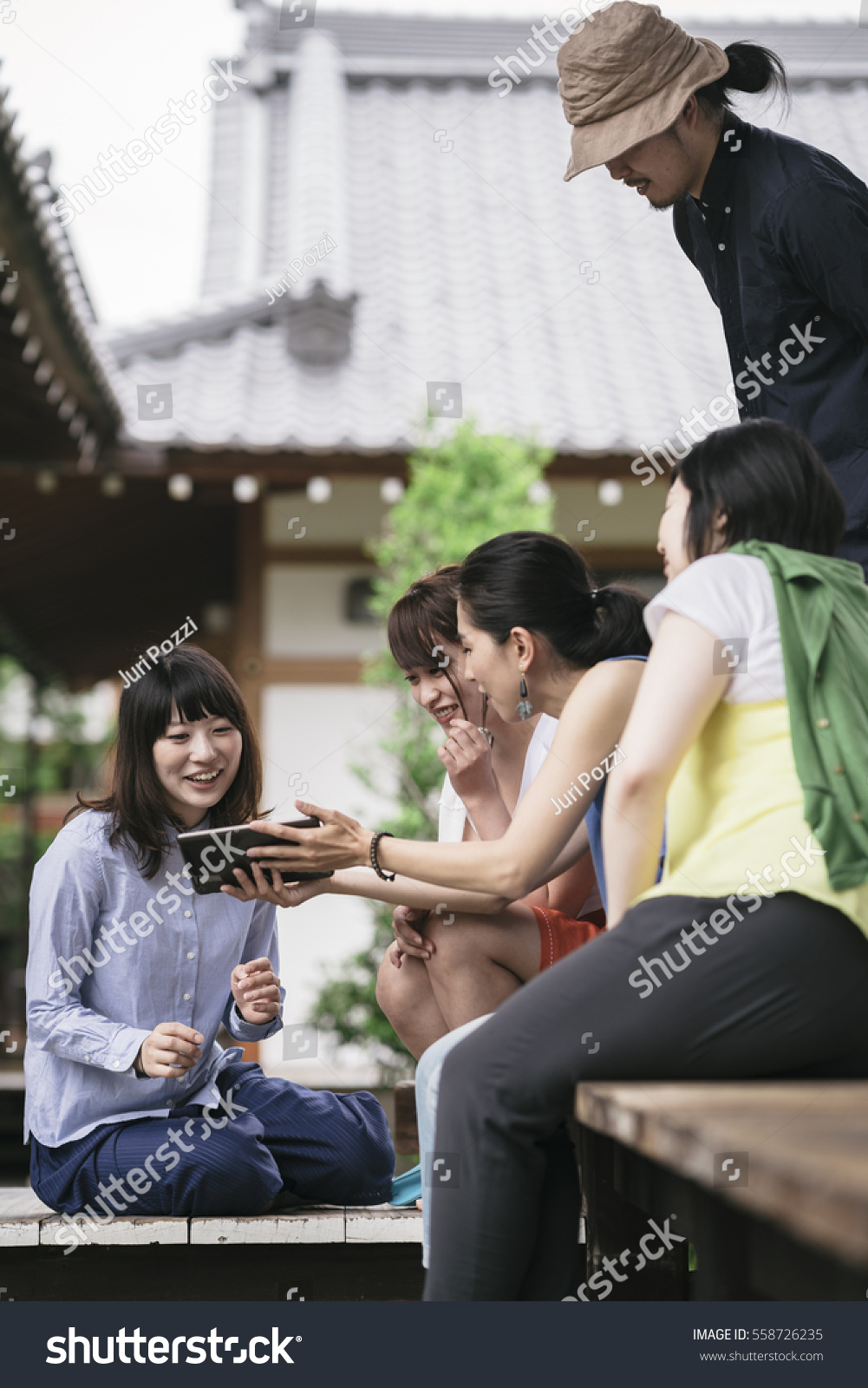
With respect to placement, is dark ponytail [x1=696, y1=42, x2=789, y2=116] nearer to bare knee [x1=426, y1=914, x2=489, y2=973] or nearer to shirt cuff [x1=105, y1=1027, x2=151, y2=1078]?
bare knee [x1=426, y1=914, x2=489, y2=973]

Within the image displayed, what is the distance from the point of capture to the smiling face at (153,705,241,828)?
2.19m

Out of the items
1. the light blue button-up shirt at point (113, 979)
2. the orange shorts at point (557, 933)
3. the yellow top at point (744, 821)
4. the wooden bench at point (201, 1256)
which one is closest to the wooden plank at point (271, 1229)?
the wooden bench at point (201, 1256)

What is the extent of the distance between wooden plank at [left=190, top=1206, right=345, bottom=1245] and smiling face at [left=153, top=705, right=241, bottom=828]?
645 millimetres

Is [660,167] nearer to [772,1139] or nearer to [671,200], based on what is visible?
[671,200]

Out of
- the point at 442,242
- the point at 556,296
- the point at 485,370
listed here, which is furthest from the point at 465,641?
the point at 442,242

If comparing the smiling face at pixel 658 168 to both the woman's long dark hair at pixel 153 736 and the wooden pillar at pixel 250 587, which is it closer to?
the woman's long dark hair at pixel 153 736

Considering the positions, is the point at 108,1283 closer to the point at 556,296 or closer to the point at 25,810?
the point at 556,296

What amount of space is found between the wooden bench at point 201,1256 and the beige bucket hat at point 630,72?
1647 millimetres

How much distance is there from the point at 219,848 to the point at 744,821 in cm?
80

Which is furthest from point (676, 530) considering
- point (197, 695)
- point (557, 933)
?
point (197, 695)

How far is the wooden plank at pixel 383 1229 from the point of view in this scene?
1.97m

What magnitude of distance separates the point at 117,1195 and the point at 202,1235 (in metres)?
0.16

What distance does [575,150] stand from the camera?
2.03 m

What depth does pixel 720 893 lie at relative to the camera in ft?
4.33
